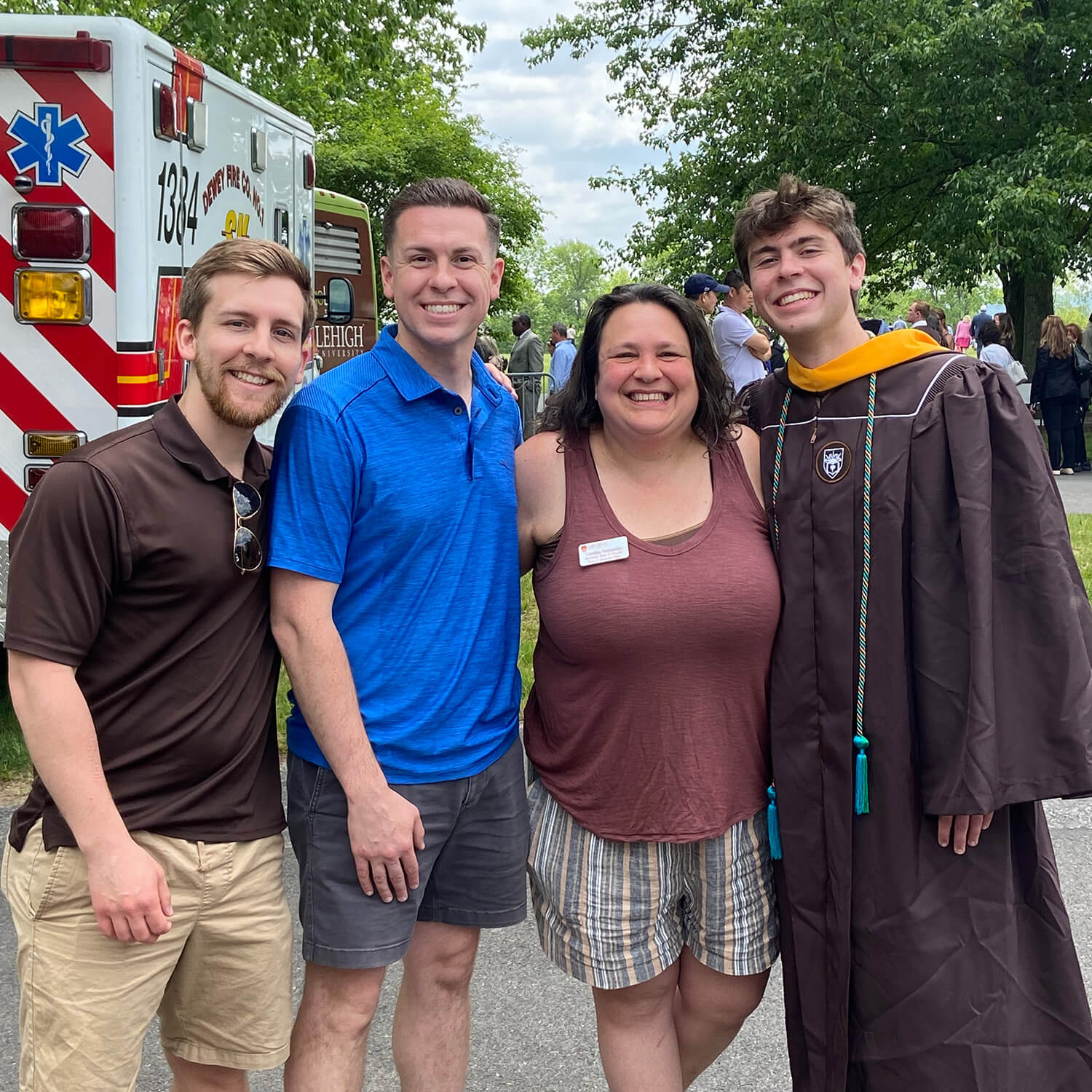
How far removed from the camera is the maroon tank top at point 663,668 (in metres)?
2.35

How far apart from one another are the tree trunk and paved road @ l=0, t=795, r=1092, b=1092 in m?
16.9

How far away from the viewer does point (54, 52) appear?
404 cm

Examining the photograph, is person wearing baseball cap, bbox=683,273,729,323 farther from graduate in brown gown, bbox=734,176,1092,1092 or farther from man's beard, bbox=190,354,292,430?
man's beard, bbox=190,354,292,430

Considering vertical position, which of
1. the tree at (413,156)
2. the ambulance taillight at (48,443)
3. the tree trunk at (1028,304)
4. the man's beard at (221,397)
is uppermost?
the tree at (413,156)

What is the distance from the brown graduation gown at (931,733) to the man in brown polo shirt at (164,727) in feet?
3.54

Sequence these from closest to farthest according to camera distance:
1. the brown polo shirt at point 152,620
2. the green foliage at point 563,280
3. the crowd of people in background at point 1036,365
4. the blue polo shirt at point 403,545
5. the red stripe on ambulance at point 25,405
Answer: the brown polo shirt at point 152,620, the blue polo shirt at point 403,545, the red stripe on ambulance at point 25,405, the crowd of people in background at point 1036,365, the green foliage at point 563,280

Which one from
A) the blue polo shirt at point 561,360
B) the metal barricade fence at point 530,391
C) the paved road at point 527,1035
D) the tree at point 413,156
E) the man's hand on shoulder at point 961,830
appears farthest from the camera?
the tree at point 413,156

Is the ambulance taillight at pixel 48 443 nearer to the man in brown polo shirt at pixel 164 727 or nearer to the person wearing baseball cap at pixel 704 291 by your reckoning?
the man in brown polo shirt at pixel 164 727

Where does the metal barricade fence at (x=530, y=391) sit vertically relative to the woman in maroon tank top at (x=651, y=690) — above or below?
above

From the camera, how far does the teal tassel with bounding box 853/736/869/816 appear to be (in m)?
2.35

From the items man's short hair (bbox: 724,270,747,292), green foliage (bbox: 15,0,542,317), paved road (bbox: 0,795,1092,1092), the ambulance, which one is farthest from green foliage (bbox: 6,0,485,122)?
paved road (bbox: 0,795,1092,1092)

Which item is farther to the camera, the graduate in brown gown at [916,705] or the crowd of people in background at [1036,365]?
the crowd of people in background at [1036,365]

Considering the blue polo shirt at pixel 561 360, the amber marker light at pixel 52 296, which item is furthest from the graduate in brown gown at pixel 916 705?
the blue polo shirt at pixel 561 360

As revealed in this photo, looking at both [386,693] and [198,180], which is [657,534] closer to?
[386,693]
